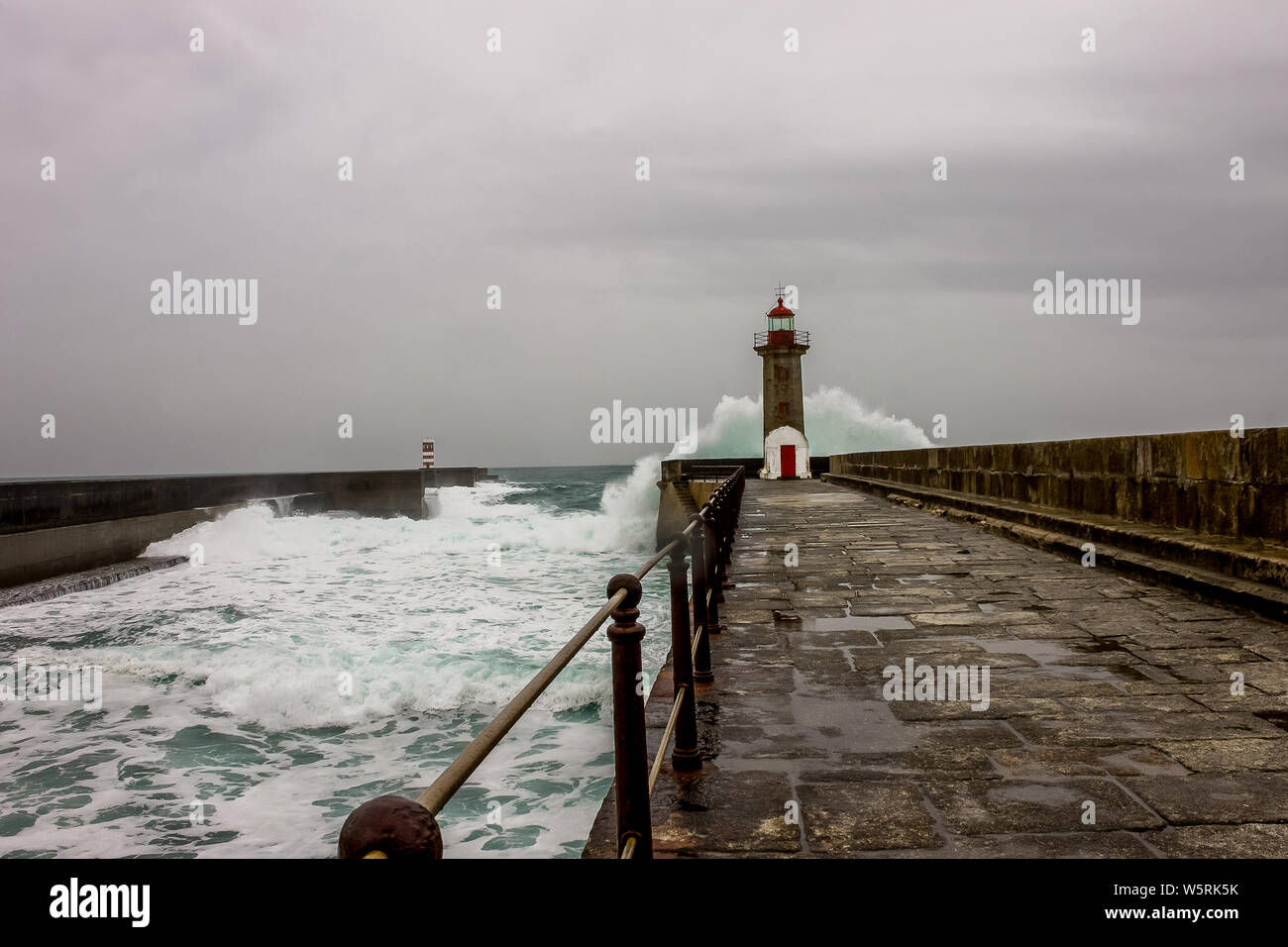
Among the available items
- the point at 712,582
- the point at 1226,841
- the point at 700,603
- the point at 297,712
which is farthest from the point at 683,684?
the point at 297,712

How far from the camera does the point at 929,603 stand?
19.2 feet

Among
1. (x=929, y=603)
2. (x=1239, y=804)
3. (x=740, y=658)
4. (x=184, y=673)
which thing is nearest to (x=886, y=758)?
(x=1239, y=804)

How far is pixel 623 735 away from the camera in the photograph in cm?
195

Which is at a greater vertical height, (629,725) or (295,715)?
(629,725)

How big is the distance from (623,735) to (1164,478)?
6.83 m

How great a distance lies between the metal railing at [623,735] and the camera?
806mm

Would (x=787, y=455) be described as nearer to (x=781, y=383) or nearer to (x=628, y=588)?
(x=781, y=383)

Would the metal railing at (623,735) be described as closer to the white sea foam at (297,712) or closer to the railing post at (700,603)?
the railing post at (700,603)

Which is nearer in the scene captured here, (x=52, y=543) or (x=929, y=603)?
(x=929, y=603)

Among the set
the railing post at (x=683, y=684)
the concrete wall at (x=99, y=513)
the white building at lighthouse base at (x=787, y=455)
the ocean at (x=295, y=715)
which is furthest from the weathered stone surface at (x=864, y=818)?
the white building at lighthouse base at (x=787, y=455)
